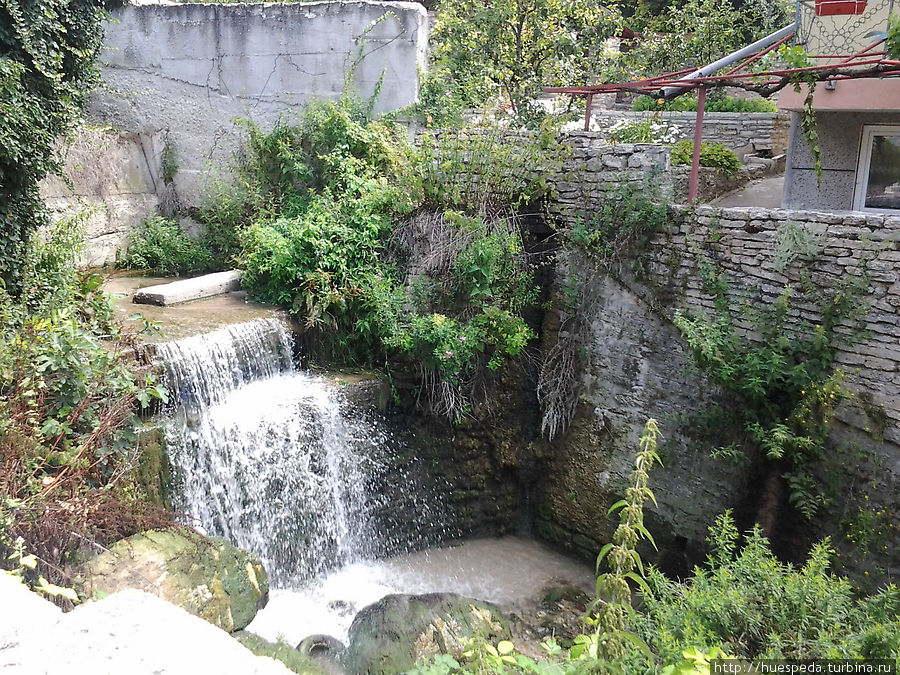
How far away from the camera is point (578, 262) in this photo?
677 centimetres

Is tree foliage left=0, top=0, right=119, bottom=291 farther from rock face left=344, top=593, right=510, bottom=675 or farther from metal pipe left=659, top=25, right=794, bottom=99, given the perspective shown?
metal pipe left=659, top=25, right=794, bottom=99

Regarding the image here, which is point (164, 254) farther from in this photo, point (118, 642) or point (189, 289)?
point (118, 642)

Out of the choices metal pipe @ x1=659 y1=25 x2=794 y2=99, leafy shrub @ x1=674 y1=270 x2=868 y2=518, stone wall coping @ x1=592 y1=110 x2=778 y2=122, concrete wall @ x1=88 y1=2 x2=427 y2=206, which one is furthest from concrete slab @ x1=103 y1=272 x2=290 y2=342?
stone wall coping @ x1=592 y1=110 x2=778 y2=122

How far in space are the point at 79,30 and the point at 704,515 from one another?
22.9 ft

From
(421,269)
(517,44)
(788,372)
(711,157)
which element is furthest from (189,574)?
(517,44)

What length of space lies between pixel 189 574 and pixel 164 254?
500cm

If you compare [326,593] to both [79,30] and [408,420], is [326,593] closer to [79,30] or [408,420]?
[408,420]

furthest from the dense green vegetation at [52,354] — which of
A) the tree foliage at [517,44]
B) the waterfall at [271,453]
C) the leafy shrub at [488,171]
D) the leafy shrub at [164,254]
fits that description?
the tree foliage at [517,44]

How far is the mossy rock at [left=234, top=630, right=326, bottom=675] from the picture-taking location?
4.78 m

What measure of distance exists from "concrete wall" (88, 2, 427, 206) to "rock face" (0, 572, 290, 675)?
25.0 feet

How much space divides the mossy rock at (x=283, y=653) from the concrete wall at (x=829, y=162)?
19.7ft

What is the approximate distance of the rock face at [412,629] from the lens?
5.09 m

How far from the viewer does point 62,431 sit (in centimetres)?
455

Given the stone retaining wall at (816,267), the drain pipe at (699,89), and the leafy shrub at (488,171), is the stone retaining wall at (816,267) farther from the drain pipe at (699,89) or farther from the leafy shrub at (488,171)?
the leafy shrub at (488,171)
